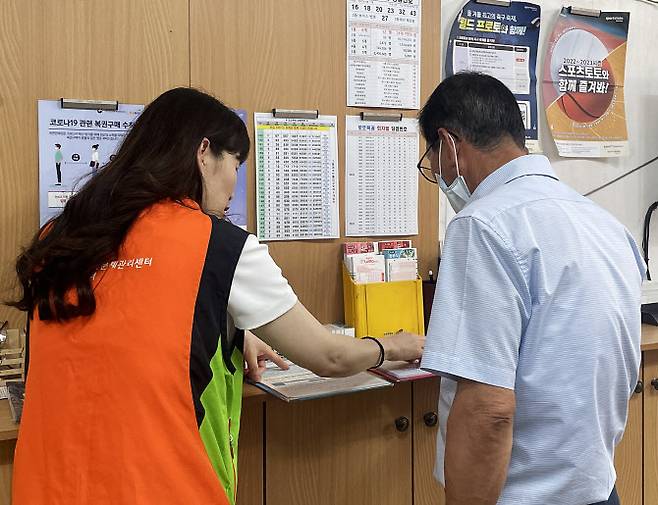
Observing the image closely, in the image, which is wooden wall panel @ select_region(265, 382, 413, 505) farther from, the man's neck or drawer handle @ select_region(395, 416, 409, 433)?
the man's neck

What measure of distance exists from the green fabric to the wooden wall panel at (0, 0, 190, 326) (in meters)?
0.83

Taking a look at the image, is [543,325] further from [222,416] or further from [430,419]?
[430,419]

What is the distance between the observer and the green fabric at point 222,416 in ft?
3.87

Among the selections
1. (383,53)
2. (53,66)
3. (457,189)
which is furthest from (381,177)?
(53,66)

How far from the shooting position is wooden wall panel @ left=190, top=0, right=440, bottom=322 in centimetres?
199

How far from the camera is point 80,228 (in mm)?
1192

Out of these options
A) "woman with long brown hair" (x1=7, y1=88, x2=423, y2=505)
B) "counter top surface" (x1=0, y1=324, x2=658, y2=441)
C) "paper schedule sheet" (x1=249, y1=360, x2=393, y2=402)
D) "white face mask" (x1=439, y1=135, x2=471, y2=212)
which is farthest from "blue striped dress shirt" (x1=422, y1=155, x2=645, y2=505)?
"counter top surface" (x1=0, y1=324, x2=658, y2=441)

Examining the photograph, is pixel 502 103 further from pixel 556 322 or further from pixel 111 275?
pixel 111 275

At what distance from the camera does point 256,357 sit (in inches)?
67.6

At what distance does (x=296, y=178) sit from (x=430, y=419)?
0.81 m

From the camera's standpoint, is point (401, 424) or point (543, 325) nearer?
point (543, 325)

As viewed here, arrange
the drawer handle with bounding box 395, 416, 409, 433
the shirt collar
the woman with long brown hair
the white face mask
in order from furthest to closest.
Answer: the drawer handle with bounding box 395, 416, 409, 433 → the white face mask → the shirt collar → the woman with long brown hair

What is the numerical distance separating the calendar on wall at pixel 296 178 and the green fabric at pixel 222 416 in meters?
0.84

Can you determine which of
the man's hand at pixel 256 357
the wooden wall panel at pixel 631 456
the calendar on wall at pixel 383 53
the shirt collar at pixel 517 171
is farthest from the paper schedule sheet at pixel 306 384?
the wooden wall panel at pixel 631 456
